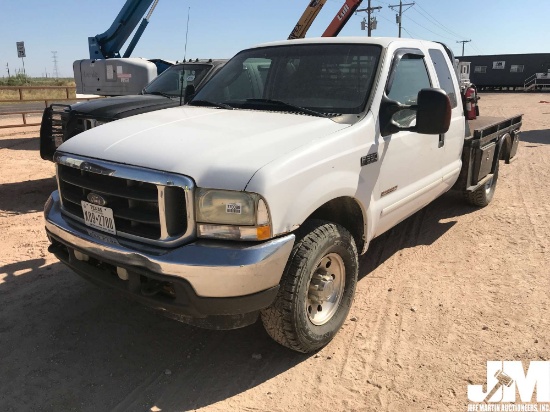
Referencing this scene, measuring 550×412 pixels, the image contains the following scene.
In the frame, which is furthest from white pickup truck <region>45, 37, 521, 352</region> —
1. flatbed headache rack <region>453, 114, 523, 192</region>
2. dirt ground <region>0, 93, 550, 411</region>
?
flatbed headache rack <region>453, 114, 523, 192</region>

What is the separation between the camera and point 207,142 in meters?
2.78

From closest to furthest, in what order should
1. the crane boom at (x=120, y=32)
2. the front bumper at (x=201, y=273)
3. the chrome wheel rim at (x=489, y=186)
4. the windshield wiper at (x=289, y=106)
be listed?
the front bumper at (x=201, y=273) → the windshield wiper at (x=289, y=106) → the chrome wheel rim at (x=489, y=186) → the crane boom at (x=120, y=32)

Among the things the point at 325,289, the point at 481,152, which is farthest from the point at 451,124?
the point at 325,289

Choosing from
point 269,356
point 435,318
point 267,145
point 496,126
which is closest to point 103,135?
point 267,145

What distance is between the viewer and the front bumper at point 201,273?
8.02 feet

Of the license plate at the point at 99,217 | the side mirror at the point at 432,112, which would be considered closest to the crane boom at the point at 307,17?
the side mirror at the point at 432,112

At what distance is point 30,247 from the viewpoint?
4.96 metres

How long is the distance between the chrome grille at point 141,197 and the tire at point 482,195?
4.64 meters

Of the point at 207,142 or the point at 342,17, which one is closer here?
the point at 207,142

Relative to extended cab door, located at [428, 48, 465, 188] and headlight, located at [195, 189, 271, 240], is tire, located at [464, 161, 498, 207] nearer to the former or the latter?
extended cab door, located at [428, 48, 465, 188]

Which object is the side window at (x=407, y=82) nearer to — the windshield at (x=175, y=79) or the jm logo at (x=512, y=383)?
the jm logo at (x=512, y=383)

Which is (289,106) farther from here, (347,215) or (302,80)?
(347,215)
